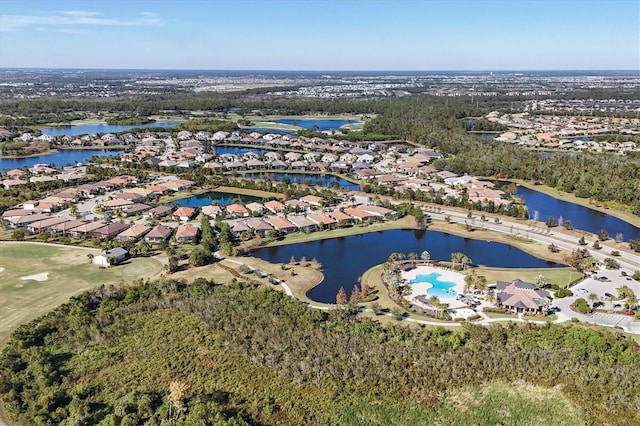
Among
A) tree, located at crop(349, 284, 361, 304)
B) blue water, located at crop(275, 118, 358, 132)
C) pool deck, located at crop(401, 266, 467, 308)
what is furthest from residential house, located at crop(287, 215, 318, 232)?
blue water, located at crop(275, 118, 358, 132)

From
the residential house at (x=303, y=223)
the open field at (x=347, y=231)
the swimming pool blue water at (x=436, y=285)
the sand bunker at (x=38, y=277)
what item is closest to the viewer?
the swimming pool blue water at (x=436, y=285)

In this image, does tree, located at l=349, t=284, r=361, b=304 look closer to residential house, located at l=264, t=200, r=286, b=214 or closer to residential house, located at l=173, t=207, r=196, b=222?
residential house, located at l=264, t=200, r=286, b=214

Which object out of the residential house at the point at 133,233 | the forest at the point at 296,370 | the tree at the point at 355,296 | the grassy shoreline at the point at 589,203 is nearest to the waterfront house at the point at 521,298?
the forest at the point at 296,370

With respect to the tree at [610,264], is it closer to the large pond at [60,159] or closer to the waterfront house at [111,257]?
the waterfront house at [111,257]

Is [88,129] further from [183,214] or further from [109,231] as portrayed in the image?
[109,231]

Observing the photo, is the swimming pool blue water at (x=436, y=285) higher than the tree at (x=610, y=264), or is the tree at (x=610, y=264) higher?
the tree at (x=610, y=264)

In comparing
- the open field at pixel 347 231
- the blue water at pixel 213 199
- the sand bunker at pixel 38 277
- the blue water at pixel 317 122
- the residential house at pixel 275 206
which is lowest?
the sand bunker at pixel 38 277

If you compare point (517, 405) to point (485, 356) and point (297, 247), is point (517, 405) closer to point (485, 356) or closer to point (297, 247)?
point (485, 356)

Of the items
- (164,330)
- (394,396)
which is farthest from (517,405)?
(164,330)
